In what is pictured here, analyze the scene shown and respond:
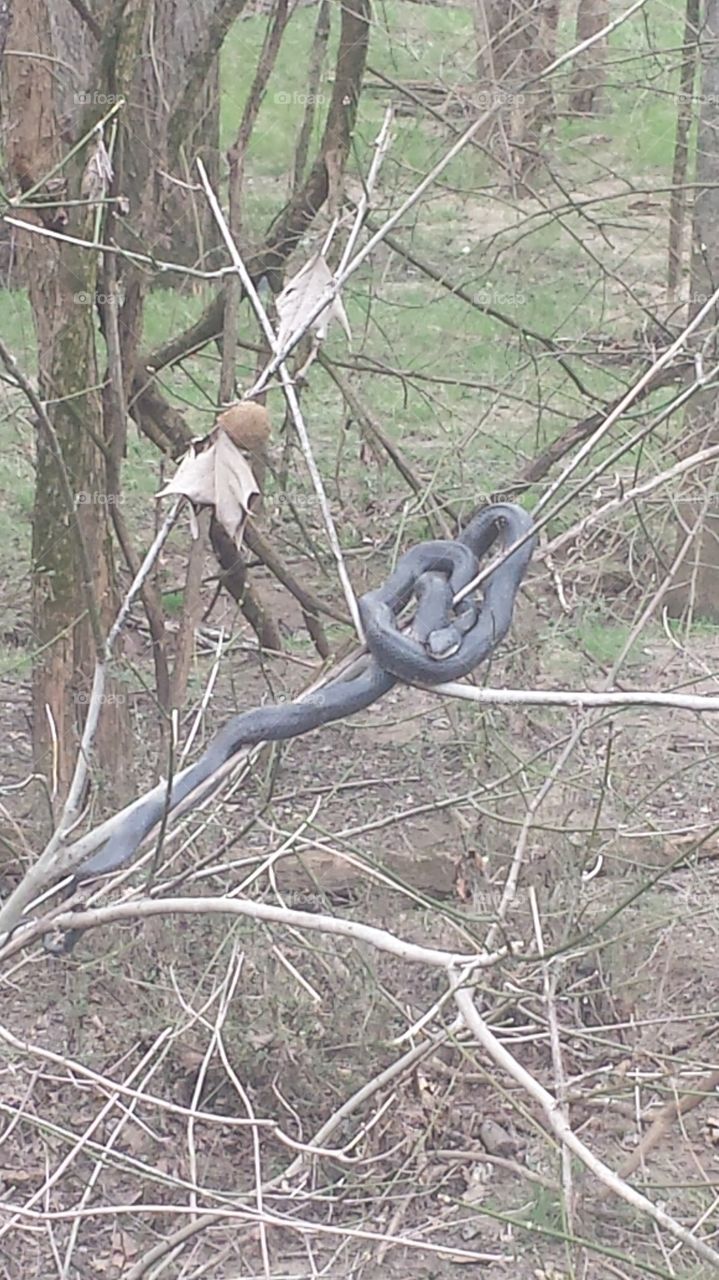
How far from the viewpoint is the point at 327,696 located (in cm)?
237

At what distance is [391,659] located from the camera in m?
2.28

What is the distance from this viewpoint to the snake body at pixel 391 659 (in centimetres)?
227

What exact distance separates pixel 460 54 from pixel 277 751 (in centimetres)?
335

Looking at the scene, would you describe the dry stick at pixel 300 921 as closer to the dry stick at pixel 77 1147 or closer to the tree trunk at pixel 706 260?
the dry stick at pixel 77 1147

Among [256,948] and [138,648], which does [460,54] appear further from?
[256,948]

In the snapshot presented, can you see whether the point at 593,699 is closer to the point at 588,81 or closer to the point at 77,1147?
the point at 77,1147

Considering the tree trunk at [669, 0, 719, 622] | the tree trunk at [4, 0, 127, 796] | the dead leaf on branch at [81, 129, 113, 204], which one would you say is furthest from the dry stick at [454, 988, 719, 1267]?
the tree trunk at [669, 0, 719, 622]

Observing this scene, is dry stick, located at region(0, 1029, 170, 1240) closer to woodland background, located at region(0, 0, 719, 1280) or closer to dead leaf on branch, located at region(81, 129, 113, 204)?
woodland background, located at region(0, 0, 719, 1280)

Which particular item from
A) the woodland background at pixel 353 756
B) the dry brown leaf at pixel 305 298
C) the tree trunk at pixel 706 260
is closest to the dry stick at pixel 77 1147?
the woodland background at pixel 353 756

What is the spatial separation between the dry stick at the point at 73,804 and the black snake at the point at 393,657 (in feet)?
0.16

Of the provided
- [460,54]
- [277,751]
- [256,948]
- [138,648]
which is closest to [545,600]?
[138,648]

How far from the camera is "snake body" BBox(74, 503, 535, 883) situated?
2.27 meters

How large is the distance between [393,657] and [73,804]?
18.7 inches

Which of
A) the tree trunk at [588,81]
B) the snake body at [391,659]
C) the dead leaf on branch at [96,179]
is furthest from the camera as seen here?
the tree trunk at [588,81]
